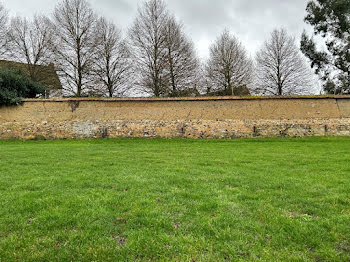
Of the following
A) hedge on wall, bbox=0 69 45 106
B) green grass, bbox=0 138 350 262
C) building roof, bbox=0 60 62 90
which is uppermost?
building roof, bbox=0 60 62 90

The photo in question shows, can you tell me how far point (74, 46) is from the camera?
2209 centimetres

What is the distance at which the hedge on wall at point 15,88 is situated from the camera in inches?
563

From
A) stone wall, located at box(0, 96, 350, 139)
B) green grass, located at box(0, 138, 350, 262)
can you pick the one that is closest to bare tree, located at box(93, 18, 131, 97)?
stone wall, located at box(0, 96, 350, 139)

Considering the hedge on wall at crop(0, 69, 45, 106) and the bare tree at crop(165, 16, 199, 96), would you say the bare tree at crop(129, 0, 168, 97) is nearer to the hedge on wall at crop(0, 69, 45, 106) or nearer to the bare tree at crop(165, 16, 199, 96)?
the bare tree at crop(165, 16, 199, 96)

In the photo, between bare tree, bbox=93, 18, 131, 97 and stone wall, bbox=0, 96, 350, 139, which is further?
bare tree, bbox=93, 18, 131, 97

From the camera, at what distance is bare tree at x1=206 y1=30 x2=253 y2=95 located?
24.5m

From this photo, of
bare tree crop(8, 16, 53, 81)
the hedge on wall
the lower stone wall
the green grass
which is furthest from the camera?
bare tree crop(8, 16, 53, 81)

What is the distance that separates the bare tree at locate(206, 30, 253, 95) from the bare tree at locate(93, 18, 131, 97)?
8.94 m

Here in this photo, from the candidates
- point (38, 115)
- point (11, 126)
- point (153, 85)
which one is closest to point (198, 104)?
point (153, 85)

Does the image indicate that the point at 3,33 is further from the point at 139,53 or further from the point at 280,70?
the point at 280,70

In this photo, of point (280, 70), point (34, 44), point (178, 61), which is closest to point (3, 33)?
point (34, 44)

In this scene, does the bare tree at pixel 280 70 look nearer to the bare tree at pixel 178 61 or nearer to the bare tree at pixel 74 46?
the bare tree at pixel 178 61

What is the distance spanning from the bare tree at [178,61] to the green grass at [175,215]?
58.4 feet

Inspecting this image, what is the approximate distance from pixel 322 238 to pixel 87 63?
23.3 m
